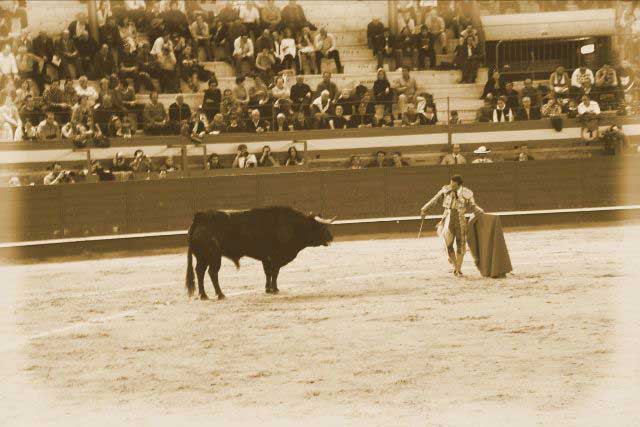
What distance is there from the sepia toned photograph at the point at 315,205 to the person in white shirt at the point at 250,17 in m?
0.03

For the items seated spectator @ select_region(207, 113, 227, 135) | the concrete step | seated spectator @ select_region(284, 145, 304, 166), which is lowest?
seated spectator @ select_region(284, 145, 304, 166)

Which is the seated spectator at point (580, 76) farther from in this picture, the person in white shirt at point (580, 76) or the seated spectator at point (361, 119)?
the seated spectator at point (361, 119)

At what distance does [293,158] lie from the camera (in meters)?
18.9

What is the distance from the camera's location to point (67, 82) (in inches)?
703

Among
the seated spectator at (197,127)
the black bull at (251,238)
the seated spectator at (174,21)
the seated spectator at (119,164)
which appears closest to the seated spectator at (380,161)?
the seated spectator at (197,127)

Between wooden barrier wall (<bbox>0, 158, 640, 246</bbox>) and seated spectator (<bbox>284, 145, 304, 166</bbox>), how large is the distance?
278mm

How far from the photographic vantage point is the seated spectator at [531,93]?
65.2 ft

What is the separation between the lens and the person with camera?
697 inches

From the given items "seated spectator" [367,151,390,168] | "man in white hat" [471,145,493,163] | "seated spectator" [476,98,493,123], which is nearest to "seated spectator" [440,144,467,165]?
"man in white hat" [471,145,493,163]

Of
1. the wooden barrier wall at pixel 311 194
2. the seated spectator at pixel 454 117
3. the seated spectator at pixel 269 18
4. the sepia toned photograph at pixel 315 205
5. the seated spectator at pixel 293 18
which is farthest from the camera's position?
the seated spectator at pixel 293 18

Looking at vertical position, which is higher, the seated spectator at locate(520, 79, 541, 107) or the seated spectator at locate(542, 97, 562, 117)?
the seated spectator at locate(520, 79, 541, 107)

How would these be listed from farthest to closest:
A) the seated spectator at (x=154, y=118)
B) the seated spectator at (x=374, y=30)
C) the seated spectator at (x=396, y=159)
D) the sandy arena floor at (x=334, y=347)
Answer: the seated spectator at (x=374, y=30) < the seated spectator at (x=396, y=159) < the seated spectator at (x=154, y=118) < the sandy arena floor at (x=334, y=347)

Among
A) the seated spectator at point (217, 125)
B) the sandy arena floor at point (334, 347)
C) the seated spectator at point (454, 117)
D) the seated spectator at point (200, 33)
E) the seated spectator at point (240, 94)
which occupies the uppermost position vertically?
the seated spectator at point (200, 33)

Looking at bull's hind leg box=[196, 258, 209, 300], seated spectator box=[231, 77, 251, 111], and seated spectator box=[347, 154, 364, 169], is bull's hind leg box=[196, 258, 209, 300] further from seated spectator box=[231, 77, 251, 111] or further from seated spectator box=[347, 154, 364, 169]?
seated spectator box=[347, 154, 364, 169]
